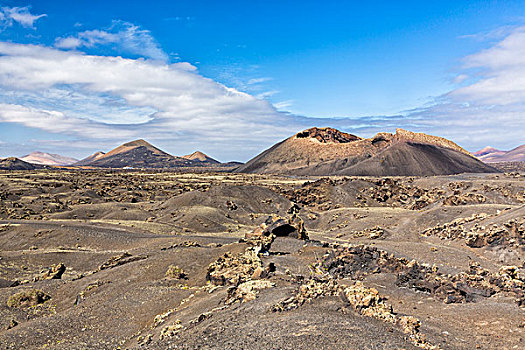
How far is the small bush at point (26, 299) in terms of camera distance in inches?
603

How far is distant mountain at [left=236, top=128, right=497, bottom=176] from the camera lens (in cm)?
12206

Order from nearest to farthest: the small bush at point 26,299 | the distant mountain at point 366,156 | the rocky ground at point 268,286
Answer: the rocky ground at point 268,286 → the small bush at point 26,299 → the distant mountain at point 366,156

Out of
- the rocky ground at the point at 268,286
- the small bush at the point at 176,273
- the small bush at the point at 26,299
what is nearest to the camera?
the rocky ground at the point at 268,286

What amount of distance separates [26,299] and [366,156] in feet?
447

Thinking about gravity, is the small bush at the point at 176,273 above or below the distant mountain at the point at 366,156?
below

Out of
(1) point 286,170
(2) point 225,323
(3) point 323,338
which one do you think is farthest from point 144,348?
(1) point 286,170

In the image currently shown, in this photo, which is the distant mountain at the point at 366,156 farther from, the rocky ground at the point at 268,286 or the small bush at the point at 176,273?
the small bush at the point at 176,273

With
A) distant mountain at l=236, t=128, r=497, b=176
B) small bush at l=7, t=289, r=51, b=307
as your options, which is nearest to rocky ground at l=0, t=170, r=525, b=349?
small bush at l=7, t=289, r=51, b=307

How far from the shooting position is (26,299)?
15609mm

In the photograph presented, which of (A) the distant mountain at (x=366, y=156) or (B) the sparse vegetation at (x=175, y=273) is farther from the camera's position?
(A) the distant mountain at (x=366, y=156)

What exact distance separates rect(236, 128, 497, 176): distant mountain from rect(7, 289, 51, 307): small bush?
114945 millimetres

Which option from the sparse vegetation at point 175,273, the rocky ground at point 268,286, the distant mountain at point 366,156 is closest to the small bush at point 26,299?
the rocky ground at point 268,286

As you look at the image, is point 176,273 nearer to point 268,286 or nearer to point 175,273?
point 175,273

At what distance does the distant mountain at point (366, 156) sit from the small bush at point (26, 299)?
11495 cm
